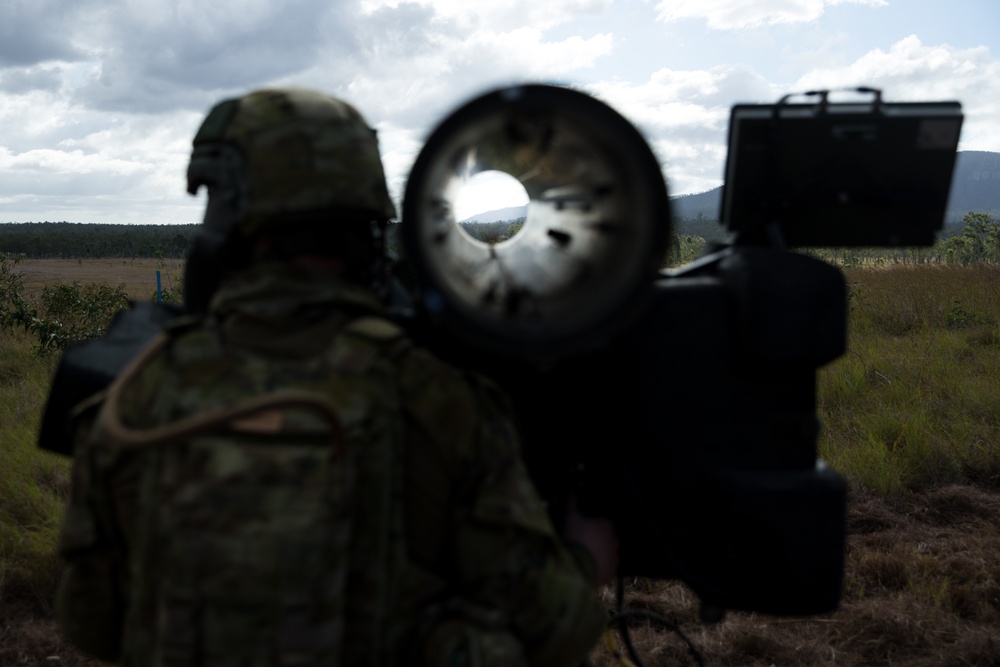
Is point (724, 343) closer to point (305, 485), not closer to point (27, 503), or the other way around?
point (305, 485)

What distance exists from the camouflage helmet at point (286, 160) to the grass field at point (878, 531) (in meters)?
2.53

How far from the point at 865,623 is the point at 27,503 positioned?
13.2 ft

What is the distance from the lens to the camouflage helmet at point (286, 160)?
61.1 inches

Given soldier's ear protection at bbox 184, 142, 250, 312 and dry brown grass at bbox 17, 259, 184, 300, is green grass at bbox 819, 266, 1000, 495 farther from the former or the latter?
dry brown grass at bbox 17, 259, 184, 300

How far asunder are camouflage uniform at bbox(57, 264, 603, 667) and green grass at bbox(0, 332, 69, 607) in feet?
9.06

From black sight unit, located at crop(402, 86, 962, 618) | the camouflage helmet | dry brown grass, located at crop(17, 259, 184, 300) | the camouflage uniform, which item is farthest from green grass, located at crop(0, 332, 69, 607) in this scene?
dry brown grass, located at crop(17, 259, 184, 300)

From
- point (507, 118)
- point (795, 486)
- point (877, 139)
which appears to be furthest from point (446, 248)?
point (877, 139)

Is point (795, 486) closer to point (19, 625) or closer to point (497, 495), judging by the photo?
point (497, 495)

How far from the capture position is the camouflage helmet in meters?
1.55

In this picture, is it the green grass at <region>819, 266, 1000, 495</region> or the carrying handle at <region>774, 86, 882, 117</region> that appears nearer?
the carrying handle at <region>774, 86, 882, 117</region>

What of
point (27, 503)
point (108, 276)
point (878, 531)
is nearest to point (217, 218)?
point (27, 503)

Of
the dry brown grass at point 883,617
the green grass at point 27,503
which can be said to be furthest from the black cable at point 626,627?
the green grass at point 27,503

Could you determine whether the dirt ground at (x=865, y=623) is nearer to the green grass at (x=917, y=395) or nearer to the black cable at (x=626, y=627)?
the black cable at (x=626, y=627)

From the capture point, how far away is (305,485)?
133cm
